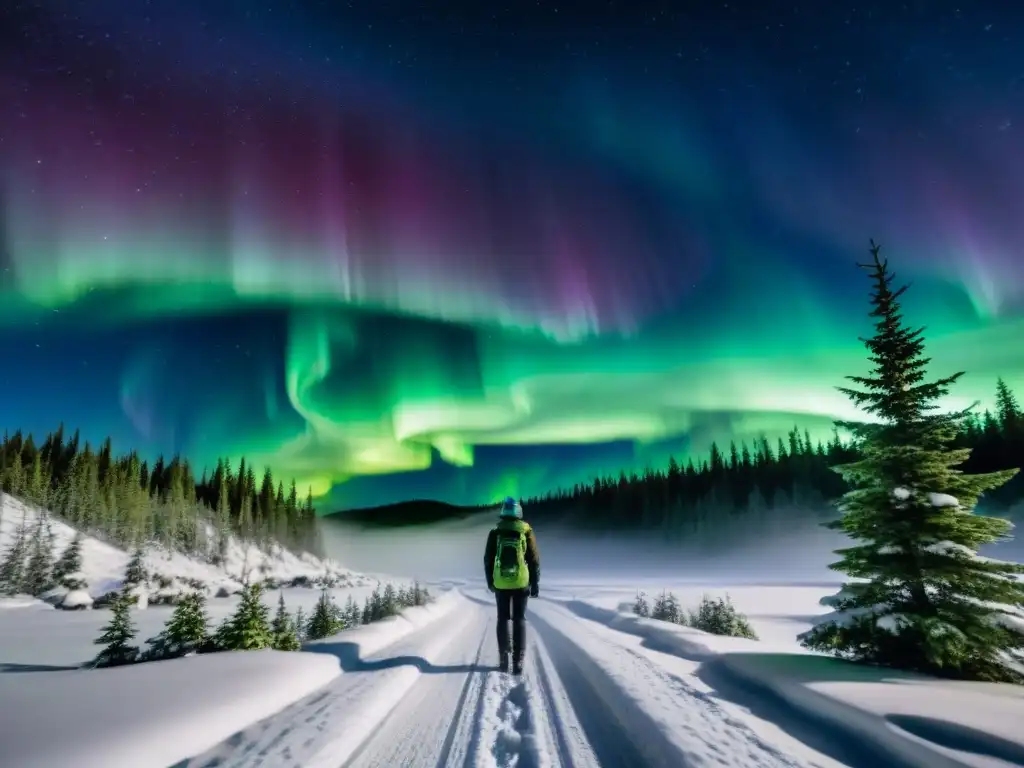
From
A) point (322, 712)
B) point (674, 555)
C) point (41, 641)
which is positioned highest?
point (322, 712)

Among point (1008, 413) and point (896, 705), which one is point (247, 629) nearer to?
point (896, 705)

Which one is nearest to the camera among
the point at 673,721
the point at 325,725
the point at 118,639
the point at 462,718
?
the point at 325,725

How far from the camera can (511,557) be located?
850 centimetres

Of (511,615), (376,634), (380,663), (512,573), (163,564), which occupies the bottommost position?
(163,564)

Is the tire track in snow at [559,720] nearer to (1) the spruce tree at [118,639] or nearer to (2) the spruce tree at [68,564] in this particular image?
(1) the spruce tree at [118,639]

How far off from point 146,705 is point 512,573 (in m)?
4.73

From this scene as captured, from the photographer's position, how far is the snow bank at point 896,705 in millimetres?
4168

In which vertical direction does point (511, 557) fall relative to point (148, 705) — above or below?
above

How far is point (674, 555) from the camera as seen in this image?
433 feet

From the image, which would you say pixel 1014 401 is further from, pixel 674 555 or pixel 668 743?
pixel 668 743

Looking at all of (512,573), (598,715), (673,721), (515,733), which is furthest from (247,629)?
(673,721)

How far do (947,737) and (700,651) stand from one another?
5345 mm

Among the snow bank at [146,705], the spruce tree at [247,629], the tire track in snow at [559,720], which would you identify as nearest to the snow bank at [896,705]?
the tire track in snow at [559,720]

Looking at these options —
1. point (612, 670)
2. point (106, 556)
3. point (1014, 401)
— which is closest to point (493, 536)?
point (612, 670)
